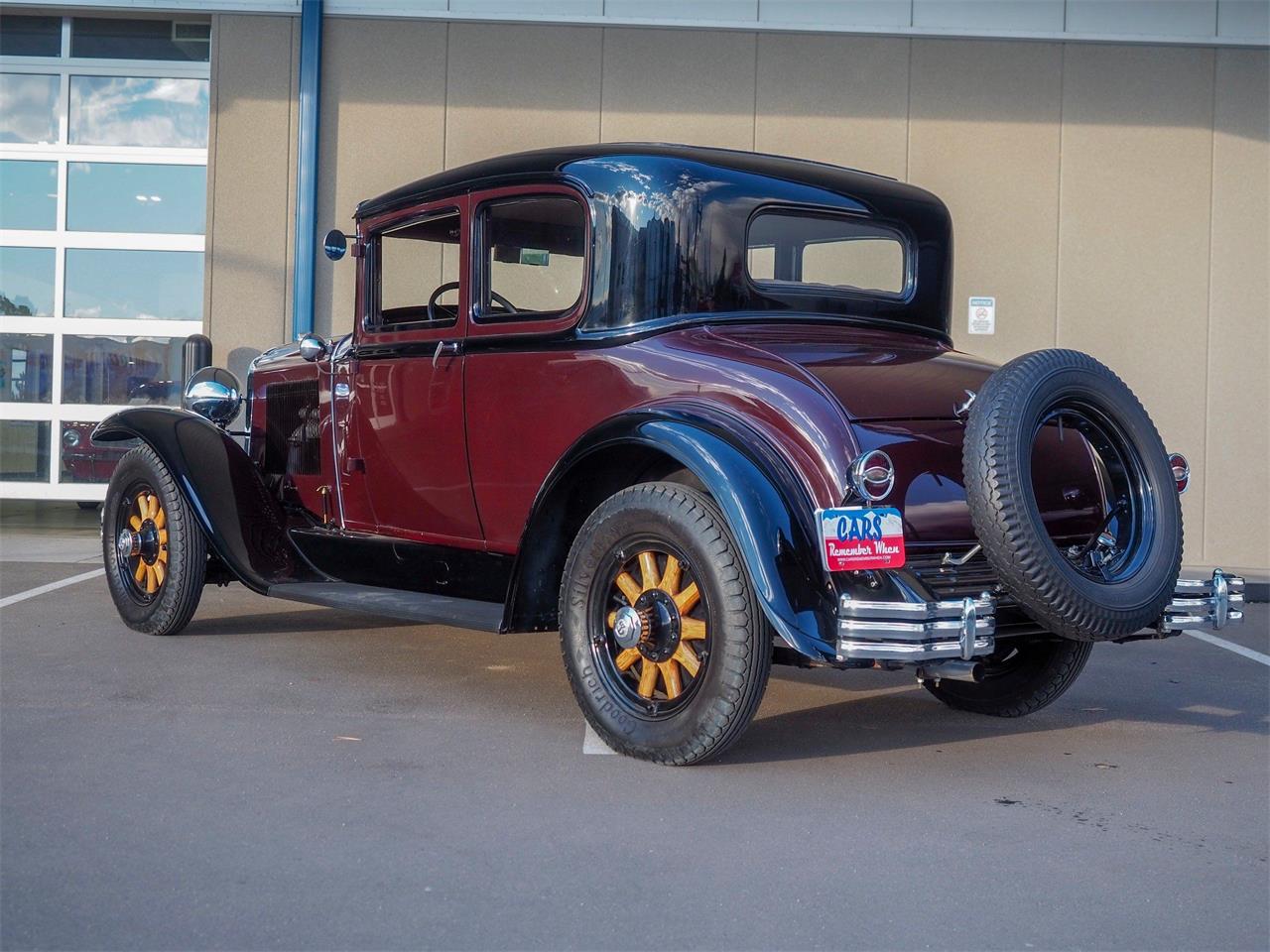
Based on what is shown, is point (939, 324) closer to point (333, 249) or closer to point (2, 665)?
point (333, 249)

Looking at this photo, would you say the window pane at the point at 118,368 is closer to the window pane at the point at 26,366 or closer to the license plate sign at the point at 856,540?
the window pane at the point at 26,366

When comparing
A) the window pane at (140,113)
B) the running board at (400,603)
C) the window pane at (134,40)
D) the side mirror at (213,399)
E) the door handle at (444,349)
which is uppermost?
the window pane at (134,40)

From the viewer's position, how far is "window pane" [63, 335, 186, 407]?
10820 millimetres

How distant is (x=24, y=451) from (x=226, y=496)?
603cm

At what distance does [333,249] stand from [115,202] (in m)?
6.44

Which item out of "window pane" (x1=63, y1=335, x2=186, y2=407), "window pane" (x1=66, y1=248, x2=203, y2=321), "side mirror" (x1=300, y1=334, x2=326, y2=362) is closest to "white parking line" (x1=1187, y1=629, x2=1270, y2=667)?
"side mirror" (x1=300, y1=334, x2=326, y2=362)

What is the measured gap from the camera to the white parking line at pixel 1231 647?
20.7 feet

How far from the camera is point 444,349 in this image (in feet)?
16.4

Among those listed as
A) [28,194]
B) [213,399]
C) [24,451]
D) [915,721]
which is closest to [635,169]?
[915,721]

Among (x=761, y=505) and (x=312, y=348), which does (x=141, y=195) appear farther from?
(x=761, y=505)

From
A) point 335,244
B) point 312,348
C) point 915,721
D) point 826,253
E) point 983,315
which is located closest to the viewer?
point 915,721

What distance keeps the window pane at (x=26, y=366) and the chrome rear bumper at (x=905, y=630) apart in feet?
30.0

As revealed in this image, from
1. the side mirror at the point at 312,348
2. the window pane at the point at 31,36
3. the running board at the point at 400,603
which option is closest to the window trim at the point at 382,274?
the side mirror at the point at 312,348

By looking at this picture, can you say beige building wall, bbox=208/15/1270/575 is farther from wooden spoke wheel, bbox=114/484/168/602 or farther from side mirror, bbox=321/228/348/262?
side mirror, bbox=321/228/348/262
